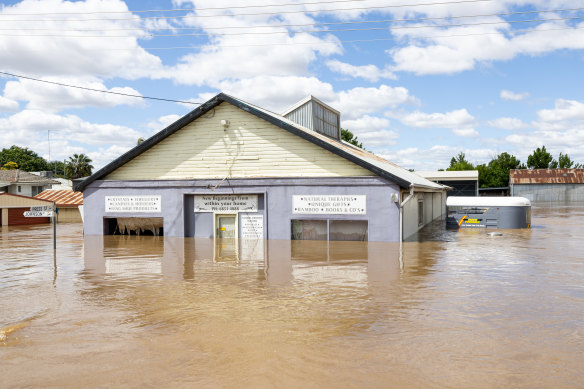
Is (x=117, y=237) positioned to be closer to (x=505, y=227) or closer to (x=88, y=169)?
(x=505, y=227)

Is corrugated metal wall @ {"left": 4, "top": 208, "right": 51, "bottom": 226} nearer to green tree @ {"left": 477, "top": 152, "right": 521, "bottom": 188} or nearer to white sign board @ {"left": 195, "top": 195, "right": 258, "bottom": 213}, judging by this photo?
white sign board @ {"left": 195, "top": 195, "right": 258, "bottom": 213}

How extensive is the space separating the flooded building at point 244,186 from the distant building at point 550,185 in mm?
57077

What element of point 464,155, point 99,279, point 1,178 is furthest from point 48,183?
point 464,155

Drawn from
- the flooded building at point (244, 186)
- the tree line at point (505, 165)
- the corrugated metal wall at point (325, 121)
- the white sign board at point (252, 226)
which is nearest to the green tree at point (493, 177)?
the tree line at point (505, 165)

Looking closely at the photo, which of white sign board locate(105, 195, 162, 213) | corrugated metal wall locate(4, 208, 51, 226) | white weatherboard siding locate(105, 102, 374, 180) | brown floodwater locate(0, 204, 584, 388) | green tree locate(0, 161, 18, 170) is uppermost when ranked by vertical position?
green tree locate(0, 161, 18, 170)

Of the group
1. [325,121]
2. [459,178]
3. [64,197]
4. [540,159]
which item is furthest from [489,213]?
[540,159]

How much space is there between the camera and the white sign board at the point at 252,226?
A: 2147 cm

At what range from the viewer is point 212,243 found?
20.0 meters

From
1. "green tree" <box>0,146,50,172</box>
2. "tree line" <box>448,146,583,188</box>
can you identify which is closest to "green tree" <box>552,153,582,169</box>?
"tree line" <box>448,146,583,188</box>

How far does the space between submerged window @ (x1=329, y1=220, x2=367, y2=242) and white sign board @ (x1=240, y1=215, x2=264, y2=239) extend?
330 cm

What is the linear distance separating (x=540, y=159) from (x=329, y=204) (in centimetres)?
8875

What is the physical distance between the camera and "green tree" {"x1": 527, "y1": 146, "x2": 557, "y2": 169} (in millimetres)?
93750

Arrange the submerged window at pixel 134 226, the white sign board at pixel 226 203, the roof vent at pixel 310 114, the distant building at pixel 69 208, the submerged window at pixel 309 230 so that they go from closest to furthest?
the submerged window at pixel 309 230, the white sign board at pixel 226 203, the submerged window at pixel 134 226, the roof vent at pixel 310 114, the distant building at pixel 69 208

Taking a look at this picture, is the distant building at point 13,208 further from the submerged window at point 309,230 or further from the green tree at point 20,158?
the green tree at point 20,158
